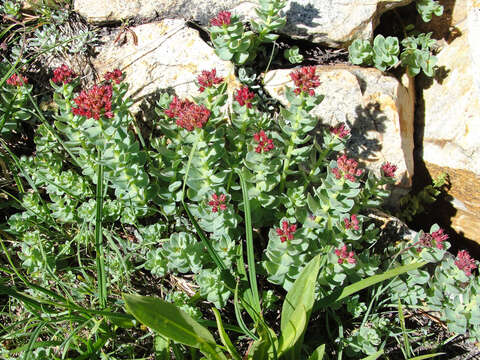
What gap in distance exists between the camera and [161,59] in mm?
3881

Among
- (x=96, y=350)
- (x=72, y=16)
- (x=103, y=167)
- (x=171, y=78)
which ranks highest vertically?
(x=72, y=16)

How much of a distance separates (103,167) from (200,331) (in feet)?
4.40

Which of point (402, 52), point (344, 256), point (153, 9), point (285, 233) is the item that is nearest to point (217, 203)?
point (285, 233)

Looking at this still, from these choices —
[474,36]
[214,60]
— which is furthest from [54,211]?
[474,36]

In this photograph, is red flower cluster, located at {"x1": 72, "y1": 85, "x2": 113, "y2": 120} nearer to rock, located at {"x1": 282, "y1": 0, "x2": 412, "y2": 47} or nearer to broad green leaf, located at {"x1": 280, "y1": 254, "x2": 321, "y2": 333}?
broad green leaf, located at {"x1": 280, "y1": 254, "x2": 321, "y2": 333}

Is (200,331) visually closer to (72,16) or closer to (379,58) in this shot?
(379,58)

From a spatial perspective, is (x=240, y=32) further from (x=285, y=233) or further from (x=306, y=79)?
(x=285, y=233)

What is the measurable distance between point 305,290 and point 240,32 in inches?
80.6

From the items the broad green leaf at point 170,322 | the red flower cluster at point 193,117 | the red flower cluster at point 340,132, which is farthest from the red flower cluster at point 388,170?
the broad green leaf at point 170,322

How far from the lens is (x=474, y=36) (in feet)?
13.3

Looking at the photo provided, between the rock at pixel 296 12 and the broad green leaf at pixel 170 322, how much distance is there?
2.72 metres

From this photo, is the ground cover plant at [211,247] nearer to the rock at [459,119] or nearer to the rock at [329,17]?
the rock at [329,17]

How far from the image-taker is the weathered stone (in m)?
3.81

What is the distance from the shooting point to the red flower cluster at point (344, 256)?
2.76 meters
